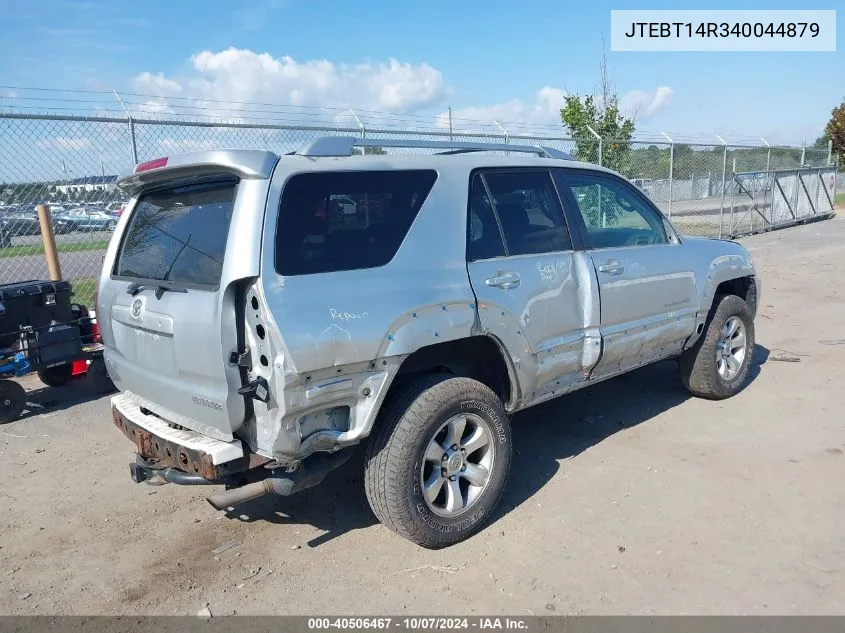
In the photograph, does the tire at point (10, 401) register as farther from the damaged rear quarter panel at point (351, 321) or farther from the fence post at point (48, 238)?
the damaged rear quarter panel at point (351, 321)

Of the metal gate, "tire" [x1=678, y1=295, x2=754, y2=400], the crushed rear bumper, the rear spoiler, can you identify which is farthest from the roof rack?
the metal gate

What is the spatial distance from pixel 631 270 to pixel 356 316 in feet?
7.26

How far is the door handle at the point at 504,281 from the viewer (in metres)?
3.49

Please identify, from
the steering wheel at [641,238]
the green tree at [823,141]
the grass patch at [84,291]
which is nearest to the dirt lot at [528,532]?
the steering wheel at [641,238]

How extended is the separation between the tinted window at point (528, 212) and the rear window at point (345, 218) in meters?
0.58

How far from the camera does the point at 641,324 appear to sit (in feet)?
14.5

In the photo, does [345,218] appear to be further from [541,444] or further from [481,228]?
[541,444]

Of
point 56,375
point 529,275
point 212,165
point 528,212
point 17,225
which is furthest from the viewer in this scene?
point 17,225

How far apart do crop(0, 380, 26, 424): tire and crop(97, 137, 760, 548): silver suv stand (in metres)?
2.39

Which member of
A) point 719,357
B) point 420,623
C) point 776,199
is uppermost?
point 776,199

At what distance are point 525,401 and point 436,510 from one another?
0.87 metres

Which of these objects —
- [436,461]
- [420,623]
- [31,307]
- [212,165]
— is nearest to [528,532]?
[436,461]

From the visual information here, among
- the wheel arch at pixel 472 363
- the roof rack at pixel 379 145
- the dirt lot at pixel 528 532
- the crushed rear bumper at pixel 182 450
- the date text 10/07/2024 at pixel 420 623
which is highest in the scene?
the roof rack at pixel 379 145

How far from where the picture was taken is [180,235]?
327 centimetres
